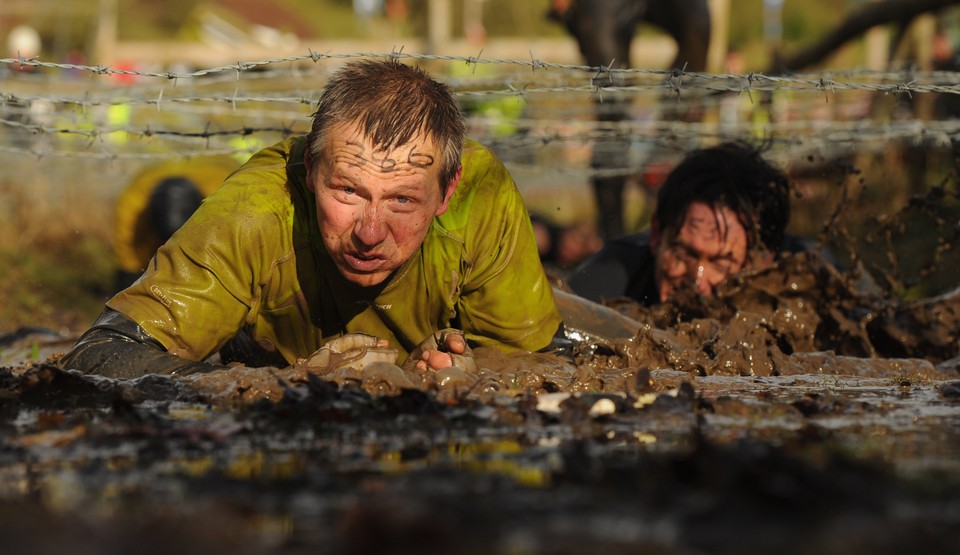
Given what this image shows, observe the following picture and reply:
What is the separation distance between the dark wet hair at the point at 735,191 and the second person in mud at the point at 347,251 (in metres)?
2.15

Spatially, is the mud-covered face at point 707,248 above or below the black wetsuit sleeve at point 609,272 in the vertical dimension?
above

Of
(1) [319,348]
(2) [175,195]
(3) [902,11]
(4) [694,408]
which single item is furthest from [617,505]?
(3) [902,11]

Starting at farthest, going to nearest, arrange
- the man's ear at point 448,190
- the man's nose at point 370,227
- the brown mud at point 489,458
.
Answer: the man's ear at point 448,190, the man's nose at point 370,227, the brown mud at point 489,458

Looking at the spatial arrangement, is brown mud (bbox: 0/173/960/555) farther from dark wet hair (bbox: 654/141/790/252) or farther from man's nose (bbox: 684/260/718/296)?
dark wet hair (bbox: 654/141/790/252)

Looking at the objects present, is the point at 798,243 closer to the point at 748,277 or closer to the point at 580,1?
the point at 748,277

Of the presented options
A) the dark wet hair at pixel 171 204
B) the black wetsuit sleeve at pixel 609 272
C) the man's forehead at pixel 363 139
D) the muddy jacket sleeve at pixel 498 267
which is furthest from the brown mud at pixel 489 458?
the dark wet hair at pixel 171 204

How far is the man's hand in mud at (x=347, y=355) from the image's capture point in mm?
4730

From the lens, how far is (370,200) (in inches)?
180

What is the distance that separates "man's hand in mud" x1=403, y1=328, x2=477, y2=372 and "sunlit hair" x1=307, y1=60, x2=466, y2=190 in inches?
22.8

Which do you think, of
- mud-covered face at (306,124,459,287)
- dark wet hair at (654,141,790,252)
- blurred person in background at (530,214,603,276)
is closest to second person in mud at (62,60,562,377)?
mud-covered face at (306,124,459,287)

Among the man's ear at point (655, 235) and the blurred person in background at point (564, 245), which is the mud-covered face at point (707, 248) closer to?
the man's ear at point (655, 235)

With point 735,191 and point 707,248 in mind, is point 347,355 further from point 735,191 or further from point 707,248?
point 735,191

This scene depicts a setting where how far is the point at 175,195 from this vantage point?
10047 millimetres

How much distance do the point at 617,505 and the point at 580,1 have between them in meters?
8.99
